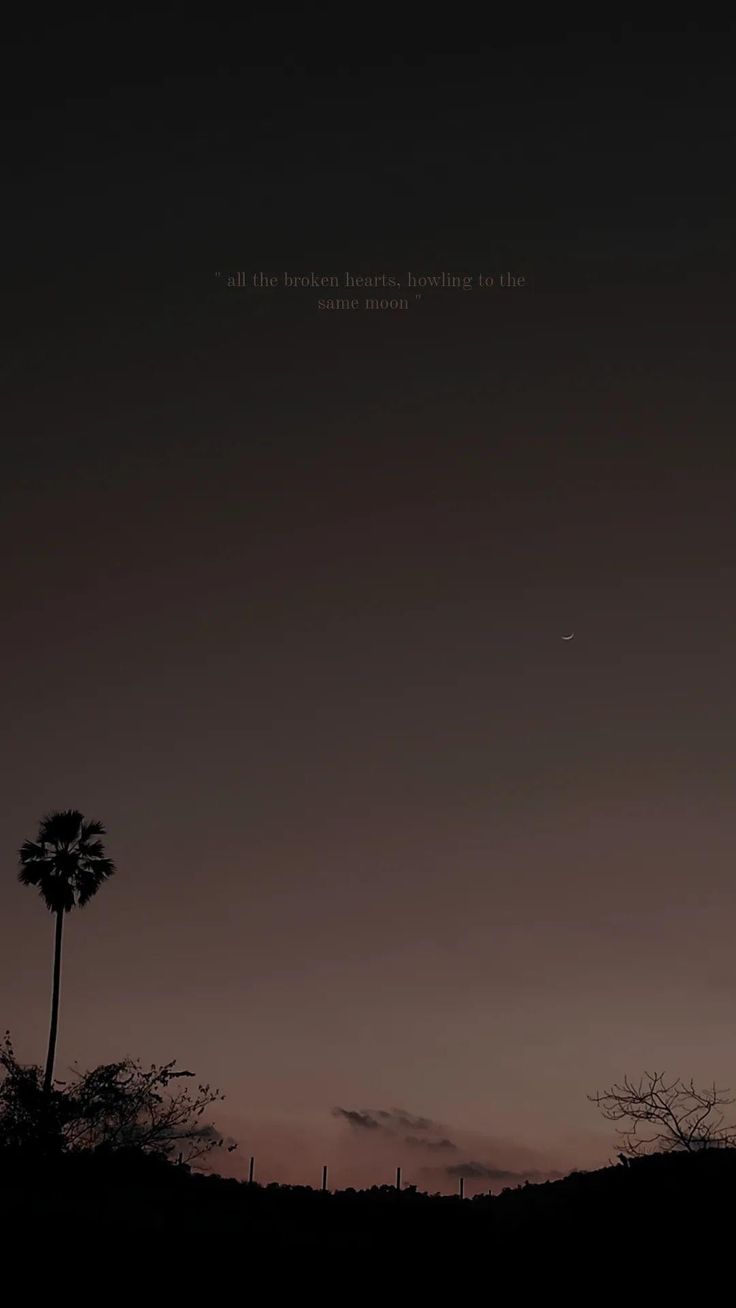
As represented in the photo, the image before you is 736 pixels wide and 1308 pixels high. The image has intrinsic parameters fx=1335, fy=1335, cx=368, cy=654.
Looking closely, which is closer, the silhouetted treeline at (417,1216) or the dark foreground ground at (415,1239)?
the dark foreground ground at (415,1239)

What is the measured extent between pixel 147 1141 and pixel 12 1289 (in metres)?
24.8

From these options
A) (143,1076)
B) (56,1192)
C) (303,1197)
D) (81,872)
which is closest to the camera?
(56,1192)

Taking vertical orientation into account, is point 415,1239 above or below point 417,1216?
below

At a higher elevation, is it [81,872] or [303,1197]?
[81,872]

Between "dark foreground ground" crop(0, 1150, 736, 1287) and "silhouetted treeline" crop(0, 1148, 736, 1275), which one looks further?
"silhouetted treeline" crop(0, 1148, 736, 1275)

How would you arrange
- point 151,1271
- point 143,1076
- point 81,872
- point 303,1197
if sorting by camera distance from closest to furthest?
point 151,1271, point 303,1197, point 143,1076, point 81,872

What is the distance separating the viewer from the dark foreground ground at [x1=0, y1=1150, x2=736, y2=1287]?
39312mm

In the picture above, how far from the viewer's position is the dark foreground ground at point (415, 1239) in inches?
1548

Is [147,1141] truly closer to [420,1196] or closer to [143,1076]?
[143,1076]

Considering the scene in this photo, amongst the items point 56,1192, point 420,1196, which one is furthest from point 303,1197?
point 56,1192

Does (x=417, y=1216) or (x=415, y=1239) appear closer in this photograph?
(x=415, y=1239)

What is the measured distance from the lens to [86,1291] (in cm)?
3803

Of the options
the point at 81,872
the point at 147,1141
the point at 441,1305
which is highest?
the point at 81,872

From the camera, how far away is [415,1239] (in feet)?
148
